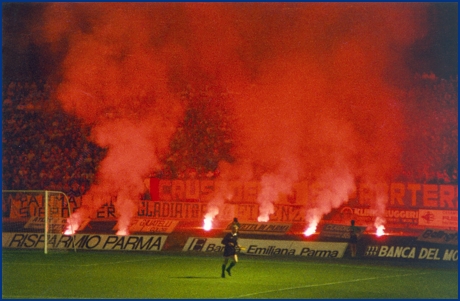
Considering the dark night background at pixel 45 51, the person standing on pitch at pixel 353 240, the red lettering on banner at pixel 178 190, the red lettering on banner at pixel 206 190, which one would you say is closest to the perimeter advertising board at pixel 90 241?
the red lettering on banner at pixel 178 190

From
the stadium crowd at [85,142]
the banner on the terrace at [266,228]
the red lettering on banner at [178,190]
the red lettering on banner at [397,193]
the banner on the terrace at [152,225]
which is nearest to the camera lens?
the banner on the terrace at [266,228]

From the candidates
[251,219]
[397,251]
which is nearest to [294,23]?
[251,219]

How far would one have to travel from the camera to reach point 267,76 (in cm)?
2897

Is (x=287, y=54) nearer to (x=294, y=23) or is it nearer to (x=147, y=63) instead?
(x=294, y=23)

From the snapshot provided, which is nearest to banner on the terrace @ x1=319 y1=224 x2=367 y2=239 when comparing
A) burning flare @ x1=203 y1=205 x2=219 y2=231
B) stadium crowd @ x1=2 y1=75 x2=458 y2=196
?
burning flare @ x1=203 y1=205 x2=219 y2=231

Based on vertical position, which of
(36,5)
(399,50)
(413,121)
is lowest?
(413,121)

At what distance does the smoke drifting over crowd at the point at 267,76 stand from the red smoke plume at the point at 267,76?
0.05m

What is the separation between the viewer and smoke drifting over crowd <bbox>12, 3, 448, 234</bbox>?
2767 centimetres

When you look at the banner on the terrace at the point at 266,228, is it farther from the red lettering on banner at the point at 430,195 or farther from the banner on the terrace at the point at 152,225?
the red lettering on banner at the point at 430,195

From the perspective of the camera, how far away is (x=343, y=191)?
25.6m

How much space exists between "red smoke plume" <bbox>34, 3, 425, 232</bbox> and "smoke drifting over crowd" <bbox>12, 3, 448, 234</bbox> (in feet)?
0.16

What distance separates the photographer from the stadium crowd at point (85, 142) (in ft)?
87.7

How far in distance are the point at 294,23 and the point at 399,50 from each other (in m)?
5.05

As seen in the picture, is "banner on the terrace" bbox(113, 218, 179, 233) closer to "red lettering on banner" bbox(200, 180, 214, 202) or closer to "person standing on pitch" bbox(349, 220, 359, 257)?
→ "red lettering on banner" bbox(200, 180, 214, 202)
